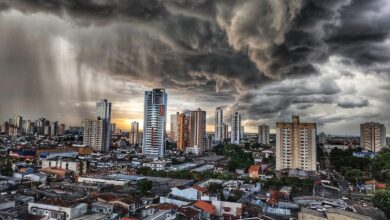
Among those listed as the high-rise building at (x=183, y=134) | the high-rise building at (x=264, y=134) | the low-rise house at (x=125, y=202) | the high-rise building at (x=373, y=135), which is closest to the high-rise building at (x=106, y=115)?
the high-rise building at (x=183, y=134)

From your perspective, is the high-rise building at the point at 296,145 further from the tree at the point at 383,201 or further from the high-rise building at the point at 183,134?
the high-rise building at the point at 183,134

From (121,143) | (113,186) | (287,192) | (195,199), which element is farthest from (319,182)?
(121,143)

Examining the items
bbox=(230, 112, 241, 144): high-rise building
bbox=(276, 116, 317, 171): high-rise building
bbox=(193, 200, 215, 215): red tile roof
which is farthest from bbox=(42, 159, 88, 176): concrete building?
bbox=(230, 112, 241, 144): high-rise building

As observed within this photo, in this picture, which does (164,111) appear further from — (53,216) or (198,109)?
(53,216)

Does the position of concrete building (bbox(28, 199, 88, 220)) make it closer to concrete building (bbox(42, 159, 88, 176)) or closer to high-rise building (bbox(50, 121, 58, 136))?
concrete building (bbox(42, 159, 88, 176))

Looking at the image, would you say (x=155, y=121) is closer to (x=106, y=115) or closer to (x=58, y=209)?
(x=106, y=115)

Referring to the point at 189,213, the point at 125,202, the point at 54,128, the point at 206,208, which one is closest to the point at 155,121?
the point at 125,202
